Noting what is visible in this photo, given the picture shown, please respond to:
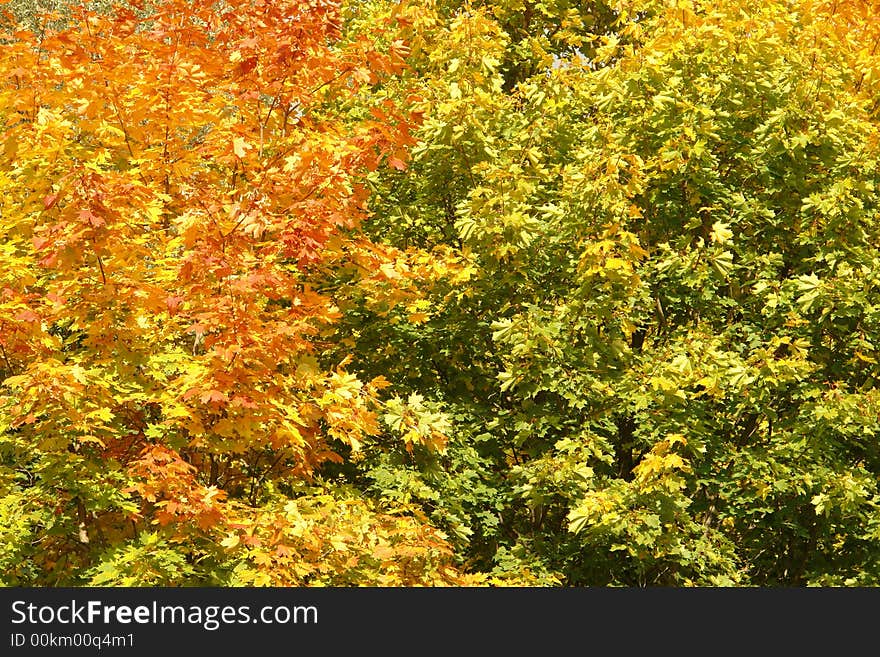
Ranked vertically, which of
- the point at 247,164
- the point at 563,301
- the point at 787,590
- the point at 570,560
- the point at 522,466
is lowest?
the point at 787,590

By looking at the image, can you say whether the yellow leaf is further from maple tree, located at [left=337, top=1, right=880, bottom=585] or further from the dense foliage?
maple tree, located at [left=337, top=1, right=880, bottom=585]

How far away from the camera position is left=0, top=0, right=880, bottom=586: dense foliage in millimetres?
8891

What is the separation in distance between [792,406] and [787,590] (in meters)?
2.53

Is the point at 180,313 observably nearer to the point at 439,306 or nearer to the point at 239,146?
the point at 239,146

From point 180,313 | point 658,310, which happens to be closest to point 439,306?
point 658,310

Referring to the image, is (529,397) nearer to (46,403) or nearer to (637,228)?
(637,228)

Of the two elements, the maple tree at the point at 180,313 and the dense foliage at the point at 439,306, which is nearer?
the maple tree at the point at 180,313

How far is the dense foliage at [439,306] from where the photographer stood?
29.2 ft

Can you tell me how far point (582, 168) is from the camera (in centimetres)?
1161

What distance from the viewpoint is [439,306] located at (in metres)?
12.3

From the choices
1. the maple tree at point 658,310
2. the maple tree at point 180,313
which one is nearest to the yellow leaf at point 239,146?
the maple tree at point 180,313

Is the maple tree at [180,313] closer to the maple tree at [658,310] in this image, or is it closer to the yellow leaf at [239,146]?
the yellow leaf at [239,146]

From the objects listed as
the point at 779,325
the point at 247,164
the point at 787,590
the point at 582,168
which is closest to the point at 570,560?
the point at 787,590

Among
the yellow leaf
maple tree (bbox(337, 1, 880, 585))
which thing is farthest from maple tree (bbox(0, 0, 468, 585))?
maple tree (bbox(337, 1, 880, 585))
